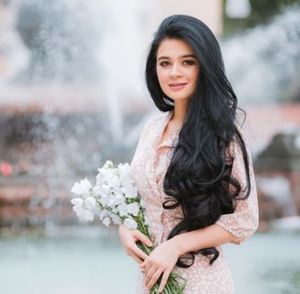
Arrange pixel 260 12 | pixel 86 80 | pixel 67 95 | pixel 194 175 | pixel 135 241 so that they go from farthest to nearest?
pixel 260 12, pixel 86 80, pixel 67 95, pixel 135 241, pixel 194 175

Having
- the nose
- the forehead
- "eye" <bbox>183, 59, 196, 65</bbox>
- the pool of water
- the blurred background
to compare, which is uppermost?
the forehead

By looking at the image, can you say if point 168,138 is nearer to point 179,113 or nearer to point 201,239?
point 179,113

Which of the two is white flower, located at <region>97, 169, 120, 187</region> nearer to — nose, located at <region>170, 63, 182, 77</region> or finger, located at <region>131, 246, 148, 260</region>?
finger, located at <region>131, 246, 148, 260</region>

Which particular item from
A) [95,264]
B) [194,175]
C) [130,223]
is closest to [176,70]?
[194,175]

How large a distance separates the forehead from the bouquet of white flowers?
0.26 metres

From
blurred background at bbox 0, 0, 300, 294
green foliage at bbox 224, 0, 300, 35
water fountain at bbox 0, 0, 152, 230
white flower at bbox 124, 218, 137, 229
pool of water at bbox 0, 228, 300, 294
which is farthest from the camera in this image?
green foliage at bbox 224, 0, 300, 35

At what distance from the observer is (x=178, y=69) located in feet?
6.26

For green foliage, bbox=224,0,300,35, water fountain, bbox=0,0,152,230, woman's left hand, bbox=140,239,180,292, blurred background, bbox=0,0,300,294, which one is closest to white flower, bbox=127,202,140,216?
woman's left hand, bbox=140,239,180,292

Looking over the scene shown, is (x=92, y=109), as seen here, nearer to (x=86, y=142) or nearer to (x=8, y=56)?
(x=86, y=142)

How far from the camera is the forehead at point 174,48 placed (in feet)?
6.22

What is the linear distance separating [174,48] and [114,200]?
348 millimetres

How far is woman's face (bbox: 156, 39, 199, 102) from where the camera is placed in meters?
1.90

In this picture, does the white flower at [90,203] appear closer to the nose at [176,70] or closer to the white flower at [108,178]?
the white flower at [108,178]

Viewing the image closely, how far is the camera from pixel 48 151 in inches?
365
